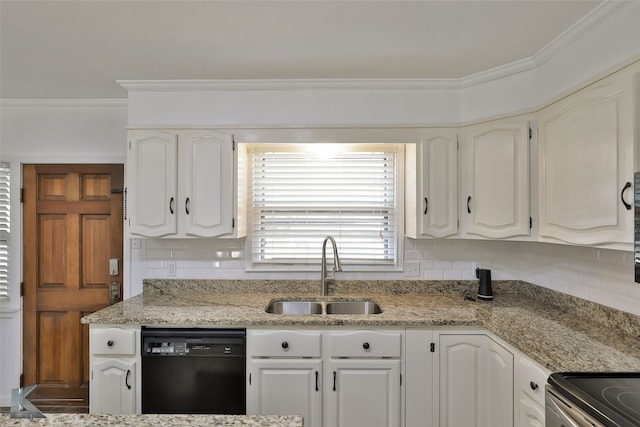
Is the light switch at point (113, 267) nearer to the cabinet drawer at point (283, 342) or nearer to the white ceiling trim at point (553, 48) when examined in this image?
the cabinet drawer at point (283, 342)

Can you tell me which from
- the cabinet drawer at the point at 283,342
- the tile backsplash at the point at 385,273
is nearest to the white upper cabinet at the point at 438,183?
the tile backsplash at the point at 385,273

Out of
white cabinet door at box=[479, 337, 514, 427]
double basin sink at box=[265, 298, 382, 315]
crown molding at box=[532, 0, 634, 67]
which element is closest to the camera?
crown molding at box=[532, 0, 634, 67]

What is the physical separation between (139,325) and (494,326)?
6.58ft

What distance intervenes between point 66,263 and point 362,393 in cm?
252

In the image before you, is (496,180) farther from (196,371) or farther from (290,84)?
(196,371)

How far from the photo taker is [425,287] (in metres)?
2.61

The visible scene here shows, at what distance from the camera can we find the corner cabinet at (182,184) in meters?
2.37

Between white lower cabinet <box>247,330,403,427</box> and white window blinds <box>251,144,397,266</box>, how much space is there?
0.79 metres

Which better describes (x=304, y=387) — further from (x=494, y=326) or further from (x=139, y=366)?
(x=494, y=326)

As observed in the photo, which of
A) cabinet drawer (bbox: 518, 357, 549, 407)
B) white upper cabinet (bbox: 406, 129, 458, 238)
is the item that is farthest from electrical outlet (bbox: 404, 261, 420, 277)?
cabinet drawer (bbox: 518, 357, 549, 407)

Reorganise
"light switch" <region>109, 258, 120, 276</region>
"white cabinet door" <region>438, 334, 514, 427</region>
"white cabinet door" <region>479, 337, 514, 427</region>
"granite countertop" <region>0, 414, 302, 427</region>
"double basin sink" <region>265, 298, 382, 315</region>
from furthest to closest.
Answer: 1. "light switch" <region>109, 258, 120, 276</region>
2. "double basin sink" <region>265, 298, 382, 315</region>
3. "white cabinet door" <region>438, 334, 514, 427</region>
4. "white cabinet door" <region>479, 337, 514, 427</region>
5. "granite countertop" <region>0, 414, 302, 427</region>

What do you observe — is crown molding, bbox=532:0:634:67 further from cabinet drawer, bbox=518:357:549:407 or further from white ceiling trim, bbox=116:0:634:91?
cabinet drawer, bbox=518:357:549:407

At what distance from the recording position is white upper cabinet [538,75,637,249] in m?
1.45

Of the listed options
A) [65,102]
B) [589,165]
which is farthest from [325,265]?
[65,102]
